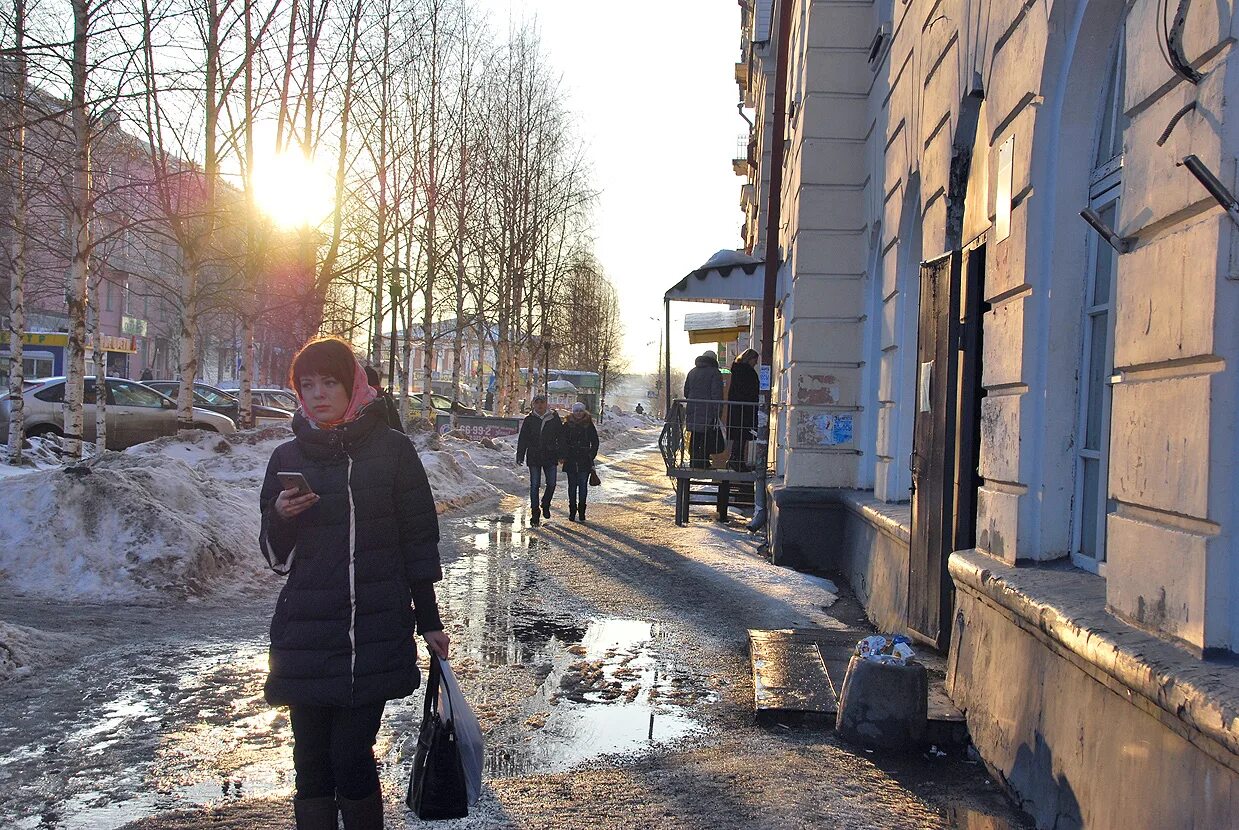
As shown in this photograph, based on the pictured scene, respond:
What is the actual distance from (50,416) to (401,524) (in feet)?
65.3

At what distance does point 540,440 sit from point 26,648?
9.07m

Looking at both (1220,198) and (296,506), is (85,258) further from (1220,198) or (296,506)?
(1220,198)

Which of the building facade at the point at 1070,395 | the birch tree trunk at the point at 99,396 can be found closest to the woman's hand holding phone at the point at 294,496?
the building facade at the point at 1070,395

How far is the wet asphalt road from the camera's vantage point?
159 inches

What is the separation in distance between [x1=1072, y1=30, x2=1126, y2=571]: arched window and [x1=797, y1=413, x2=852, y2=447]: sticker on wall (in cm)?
622

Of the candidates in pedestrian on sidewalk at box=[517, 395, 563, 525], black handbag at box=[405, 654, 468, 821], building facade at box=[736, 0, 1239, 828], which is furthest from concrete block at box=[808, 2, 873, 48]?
black handbag at box=[405, 654, 468, 821]

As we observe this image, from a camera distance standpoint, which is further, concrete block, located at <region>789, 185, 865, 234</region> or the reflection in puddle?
concrete block, located at <region>789, 185, 865, 234</region>

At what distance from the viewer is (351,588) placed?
3.19 metres

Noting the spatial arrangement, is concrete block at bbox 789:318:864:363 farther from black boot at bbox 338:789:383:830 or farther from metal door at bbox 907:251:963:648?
black boot at bbox 338:789:383:830

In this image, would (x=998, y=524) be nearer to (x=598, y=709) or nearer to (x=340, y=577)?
(x=598, y=709)

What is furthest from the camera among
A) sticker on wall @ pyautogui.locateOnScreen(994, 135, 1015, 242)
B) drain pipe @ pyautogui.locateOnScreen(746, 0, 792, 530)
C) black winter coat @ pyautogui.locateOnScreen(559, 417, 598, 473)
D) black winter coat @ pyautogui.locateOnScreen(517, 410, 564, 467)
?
black winter coat @ pyautogui.locateOnScreen(559, 417, 598, 473)

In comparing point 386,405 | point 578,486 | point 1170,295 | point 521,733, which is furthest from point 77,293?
point 1170,295

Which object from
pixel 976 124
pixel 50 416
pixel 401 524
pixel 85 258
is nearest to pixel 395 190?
pixel 50 416

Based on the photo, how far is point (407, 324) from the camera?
28.8 meters
